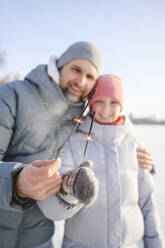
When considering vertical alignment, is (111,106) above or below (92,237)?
above

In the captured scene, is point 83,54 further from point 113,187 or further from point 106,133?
point 113,187

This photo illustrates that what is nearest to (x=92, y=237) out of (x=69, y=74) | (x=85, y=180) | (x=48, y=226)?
(x=48, y=226)

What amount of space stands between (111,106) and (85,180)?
0.96m

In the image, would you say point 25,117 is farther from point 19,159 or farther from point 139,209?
point 139,209

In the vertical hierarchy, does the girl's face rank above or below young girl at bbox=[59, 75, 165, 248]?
above

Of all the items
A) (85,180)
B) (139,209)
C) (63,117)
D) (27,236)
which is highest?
(63,117)

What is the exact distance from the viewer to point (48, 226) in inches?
51.9

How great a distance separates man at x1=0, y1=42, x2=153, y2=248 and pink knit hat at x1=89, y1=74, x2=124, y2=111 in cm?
13

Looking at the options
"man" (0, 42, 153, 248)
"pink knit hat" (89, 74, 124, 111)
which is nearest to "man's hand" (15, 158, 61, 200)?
"man" (0, 42, 153, 248)

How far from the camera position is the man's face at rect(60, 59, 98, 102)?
1.49m

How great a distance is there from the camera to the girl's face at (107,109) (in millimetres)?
1528

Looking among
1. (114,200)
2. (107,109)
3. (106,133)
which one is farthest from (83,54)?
(114,200)

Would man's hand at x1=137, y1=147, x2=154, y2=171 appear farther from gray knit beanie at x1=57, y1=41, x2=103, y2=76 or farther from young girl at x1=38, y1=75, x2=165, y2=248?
gray knit beanie at x1=57, y1=41, x2=103, y2=76

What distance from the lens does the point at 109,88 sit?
1.54 m
